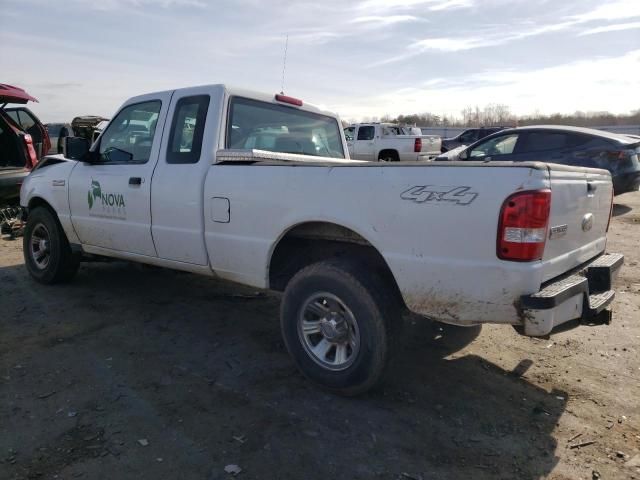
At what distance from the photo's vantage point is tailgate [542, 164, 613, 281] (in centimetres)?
267

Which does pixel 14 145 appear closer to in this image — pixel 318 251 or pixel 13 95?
pixel 13 95

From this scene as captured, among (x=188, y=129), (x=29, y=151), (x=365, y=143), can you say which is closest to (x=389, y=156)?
(x=365, y=143)

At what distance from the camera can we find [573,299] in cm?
280

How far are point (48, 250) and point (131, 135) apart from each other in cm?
179

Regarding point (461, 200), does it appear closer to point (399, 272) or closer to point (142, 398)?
point (399, 272)

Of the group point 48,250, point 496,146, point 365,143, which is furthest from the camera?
point 365,143

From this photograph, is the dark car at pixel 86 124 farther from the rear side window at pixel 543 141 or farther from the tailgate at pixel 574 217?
the tailgate at pixel 574 217

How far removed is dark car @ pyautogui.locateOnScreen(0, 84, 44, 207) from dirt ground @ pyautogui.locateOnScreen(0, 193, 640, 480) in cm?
438

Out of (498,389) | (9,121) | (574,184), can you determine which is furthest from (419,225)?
(9,121)

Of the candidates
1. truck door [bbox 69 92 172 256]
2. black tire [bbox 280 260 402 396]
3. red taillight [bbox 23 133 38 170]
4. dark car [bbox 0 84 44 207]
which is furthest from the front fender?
red taillight [bbox 23 133 38 170]

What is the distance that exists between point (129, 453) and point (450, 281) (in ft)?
6.20

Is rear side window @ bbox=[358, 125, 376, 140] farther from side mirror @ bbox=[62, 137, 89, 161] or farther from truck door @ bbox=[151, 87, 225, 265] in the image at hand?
truck door @ bbox=[151, 87, 225, 265]

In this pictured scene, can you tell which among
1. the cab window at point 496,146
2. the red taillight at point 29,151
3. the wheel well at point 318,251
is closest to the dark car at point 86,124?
the red taillight at point 29,151

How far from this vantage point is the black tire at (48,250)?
17.6 ft
